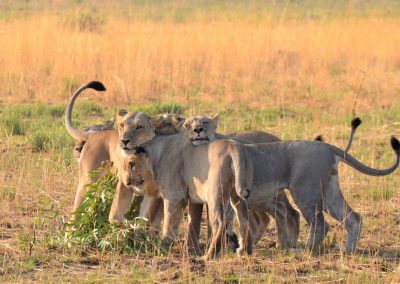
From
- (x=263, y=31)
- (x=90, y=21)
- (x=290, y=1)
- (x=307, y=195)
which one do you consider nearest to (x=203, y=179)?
(x=307, y=195)

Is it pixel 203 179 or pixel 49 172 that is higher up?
pixel 203 179

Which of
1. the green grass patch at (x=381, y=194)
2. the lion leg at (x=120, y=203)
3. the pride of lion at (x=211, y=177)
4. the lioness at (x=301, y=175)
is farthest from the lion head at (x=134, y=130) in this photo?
the green grass patch at (x=381, y=194)

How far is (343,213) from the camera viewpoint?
7598mm

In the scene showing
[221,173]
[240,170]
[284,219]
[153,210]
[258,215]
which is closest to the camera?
[240,170]

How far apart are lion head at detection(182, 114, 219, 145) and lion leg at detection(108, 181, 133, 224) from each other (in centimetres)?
59

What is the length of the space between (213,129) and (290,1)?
107ft

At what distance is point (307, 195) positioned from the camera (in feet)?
24.3

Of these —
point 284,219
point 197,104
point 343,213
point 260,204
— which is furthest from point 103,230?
point 197,104

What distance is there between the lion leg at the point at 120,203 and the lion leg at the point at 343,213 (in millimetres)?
1420

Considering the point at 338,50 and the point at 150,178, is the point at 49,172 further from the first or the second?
the point at 338,50

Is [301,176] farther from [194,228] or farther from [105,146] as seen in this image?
[105,146]

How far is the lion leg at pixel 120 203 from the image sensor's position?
293 inches

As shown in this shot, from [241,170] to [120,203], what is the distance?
1.01 m

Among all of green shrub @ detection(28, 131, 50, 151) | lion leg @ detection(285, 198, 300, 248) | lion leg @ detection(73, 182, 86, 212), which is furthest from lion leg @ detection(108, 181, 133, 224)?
green shrub @ detection(28, 131, 50, 151)
